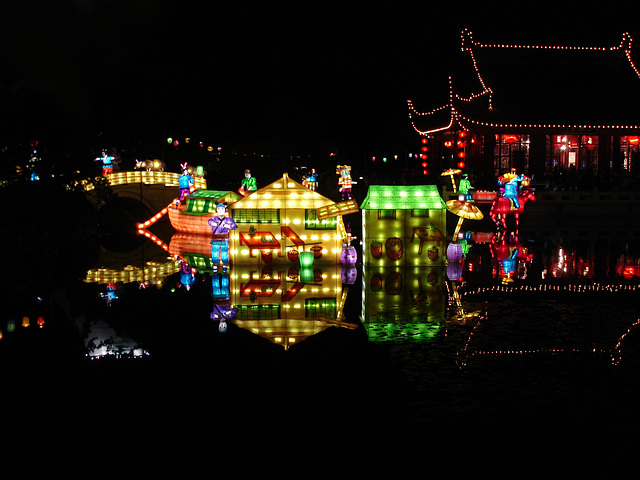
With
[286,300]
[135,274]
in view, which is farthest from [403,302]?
[135,274]

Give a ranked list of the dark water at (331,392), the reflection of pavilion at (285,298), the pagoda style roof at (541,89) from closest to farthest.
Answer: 1. the dark water at (331,392)
2. the reflection of pavilion at (285,298)
3. the pagoda style roof at (541,89)

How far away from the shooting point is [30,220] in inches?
676

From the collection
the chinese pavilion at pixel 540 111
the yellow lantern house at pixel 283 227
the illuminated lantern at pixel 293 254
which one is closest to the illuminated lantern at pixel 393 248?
the yellow lantern house at pixel 283 227

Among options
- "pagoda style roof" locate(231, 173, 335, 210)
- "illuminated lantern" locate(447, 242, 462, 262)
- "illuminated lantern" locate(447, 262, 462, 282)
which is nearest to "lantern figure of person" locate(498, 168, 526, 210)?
"illuminated lantern" locate(447, 242, 462, 262)

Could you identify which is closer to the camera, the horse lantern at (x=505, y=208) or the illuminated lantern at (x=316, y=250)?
the illuminated lantern at (x=316, y=250)

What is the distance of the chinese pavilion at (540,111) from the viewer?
118 ft

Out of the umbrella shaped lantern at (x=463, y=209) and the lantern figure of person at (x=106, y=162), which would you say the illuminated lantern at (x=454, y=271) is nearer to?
the umbrella shaped lantern at (x=463, y=209)

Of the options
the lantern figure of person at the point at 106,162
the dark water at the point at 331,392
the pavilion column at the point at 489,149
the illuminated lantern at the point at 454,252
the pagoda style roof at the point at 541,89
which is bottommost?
the dark water at the point at 331,392

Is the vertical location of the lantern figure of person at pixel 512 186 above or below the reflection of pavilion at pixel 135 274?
above

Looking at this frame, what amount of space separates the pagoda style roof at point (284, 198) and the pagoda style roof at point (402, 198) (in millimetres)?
1037

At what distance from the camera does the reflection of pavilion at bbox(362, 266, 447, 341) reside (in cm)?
1033

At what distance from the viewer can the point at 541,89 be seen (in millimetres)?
37750

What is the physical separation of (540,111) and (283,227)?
2363 centimetres

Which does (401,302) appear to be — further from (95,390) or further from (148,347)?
(95,390)
